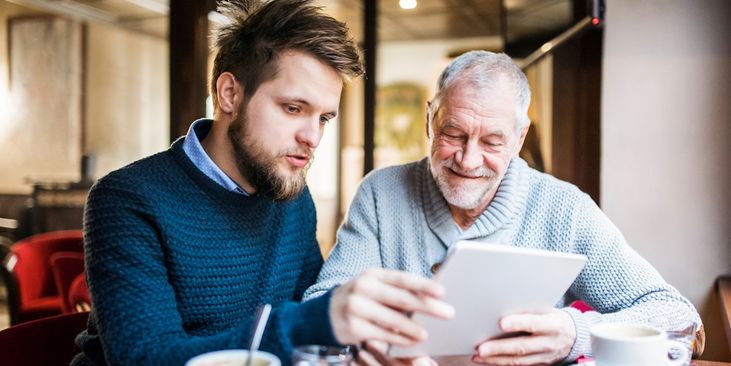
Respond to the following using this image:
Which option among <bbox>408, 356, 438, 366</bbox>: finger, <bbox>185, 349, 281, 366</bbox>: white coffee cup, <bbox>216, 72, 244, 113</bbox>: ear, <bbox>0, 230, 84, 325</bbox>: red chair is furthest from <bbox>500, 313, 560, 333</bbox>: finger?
<bbox>0, 230, 84, 325</bbox>: red chair

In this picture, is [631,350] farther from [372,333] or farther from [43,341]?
[43,341]

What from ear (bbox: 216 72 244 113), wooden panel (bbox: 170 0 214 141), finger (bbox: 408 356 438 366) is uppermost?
wooden panel (bbox: 170 0 214 141)

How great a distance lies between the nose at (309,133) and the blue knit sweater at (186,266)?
0.22 metres

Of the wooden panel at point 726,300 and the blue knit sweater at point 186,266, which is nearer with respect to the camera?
the blue knit sweater at point 186,266

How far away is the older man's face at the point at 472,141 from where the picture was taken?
1.52 m

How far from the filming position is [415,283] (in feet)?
2.75

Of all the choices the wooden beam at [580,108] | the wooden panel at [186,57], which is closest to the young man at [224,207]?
the wooden beam at [580,108]

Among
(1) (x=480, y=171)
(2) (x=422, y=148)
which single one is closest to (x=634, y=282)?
(1) (x=480, y=171)

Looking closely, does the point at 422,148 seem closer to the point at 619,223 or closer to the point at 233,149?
the point at 619,223

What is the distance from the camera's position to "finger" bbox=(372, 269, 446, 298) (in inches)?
32.9

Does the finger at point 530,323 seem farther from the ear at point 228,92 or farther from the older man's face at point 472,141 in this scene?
the ear at point 228,92

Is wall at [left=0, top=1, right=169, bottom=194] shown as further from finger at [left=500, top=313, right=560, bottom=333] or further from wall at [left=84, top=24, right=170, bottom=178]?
finger at [left=500, top=313, right=560, bottom=333]

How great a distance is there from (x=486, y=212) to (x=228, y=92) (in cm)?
74

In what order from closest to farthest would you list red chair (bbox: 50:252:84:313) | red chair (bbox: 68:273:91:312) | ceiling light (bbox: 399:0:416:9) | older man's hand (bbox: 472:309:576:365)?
older man's hand (bbox: 472:309:576:365) < red chair (bbox: 68:273:91:312) < red chair (bbox: 50:252:84:313) < ceiling light (bbox: 399:0:416:9)
